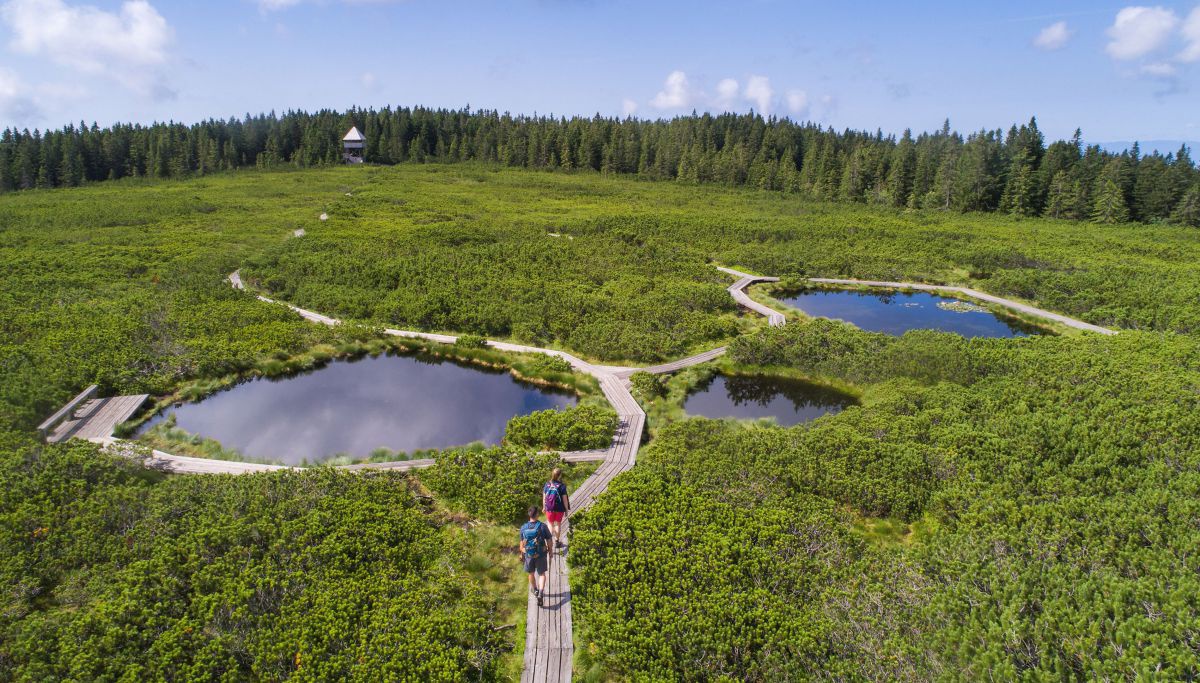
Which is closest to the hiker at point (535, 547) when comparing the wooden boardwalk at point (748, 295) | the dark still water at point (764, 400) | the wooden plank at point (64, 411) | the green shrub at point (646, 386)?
the green shrub at point (646, 386)

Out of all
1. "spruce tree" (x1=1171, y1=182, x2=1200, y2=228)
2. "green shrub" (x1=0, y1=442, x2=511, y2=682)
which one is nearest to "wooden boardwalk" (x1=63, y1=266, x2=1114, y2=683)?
"green shrub" (x1=0, y1=442, x2=511, y2=682)

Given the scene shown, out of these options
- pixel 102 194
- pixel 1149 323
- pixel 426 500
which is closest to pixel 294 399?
pixel 426 500

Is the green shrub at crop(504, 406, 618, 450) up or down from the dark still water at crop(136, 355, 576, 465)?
up

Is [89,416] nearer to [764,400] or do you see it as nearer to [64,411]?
[64,411]

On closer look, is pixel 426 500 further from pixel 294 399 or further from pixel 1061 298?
pixel 1061 298

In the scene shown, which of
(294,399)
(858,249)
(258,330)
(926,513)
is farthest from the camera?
(858,249)

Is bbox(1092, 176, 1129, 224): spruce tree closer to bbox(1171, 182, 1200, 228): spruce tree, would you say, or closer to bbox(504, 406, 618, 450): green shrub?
bbox(1171, 182, 1200, 228): spruce tree

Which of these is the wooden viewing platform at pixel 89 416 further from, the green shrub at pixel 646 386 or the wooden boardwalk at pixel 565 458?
the green shrub at pixel 646 386
